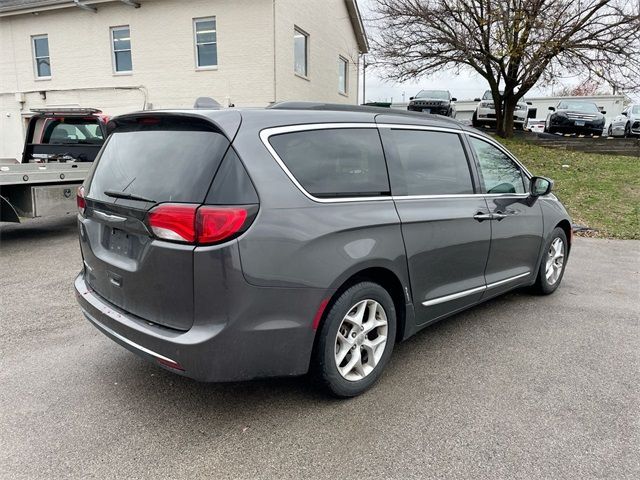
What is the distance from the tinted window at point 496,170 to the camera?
3.95m

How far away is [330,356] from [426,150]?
1.68 metres

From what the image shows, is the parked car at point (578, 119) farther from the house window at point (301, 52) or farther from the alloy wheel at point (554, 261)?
the alloy wheel at point (554, 261)

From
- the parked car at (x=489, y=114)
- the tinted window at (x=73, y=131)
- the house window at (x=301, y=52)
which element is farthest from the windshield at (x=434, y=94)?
the tinted window at (x=73, y=131)

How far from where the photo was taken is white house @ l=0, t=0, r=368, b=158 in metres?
15.1

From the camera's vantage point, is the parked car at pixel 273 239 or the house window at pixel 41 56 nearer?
the parked car at pixel 273 239

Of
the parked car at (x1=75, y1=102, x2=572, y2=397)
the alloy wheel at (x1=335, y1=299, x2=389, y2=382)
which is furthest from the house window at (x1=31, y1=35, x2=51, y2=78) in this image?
the alloy wheel at (x1=335, y1=299, x2=389, y2=382)

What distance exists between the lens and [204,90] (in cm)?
1577

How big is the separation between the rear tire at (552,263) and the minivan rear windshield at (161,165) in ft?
11.6

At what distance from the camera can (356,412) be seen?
2812 mm

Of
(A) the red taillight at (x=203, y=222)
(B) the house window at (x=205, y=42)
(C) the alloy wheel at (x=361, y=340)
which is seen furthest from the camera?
(B) the house window at (x=205, y=42)

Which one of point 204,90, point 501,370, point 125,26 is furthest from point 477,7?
point 501,370

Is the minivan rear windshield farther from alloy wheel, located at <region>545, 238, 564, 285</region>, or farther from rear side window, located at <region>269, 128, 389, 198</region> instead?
alloy wheel, located at <region>545, 238, 564, 285</region>

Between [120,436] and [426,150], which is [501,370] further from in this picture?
[120,436]

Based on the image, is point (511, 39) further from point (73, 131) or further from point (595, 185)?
point (73, 131)
